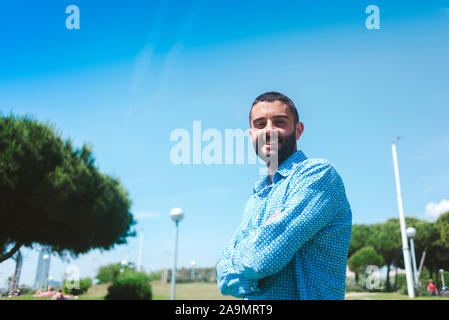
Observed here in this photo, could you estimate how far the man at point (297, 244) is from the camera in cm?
124

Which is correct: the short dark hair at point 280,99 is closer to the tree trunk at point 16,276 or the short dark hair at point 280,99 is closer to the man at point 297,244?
the man at point 297,244

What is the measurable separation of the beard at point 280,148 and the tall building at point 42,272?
67.5 ft

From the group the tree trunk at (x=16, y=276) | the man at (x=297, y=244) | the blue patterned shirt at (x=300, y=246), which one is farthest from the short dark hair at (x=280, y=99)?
the tree trunk at (x=16, y=276)

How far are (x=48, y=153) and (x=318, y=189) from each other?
689 inches

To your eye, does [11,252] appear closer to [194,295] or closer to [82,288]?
[82,288]

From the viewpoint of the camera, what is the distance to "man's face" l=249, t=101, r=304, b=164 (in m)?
1.57

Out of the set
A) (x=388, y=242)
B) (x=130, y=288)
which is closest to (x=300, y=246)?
(x=130, y=288)

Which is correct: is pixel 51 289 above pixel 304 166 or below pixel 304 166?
below

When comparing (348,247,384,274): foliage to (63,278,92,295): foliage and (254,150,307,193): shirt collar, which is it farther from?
(254,150,307,193): shirt collar

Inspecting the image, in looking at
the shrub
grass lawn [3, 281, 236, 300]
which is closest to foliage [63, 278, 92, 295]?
grass lawn [3, 281, 236, 300]

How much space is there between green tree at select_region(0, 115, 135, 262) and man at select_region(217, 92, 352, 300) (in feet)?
53.8

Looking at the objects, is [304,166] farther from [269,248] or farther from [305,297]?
[305,297]

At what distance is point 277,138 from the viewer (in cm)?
158

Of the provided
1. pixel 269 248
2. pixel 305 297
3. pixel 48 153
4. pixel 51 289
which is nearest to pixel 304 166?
pixel 269 248
